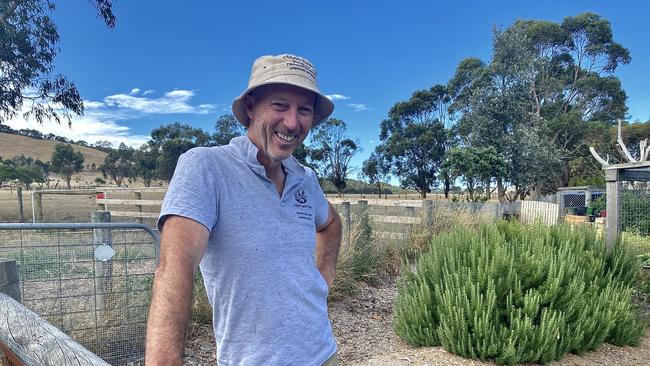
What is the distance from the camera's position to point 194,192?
117 centimetres

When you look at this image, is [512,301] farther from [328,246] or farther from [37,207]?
[37,207]

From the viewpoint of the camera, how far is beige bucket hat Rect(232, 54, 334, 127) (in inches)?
55.3

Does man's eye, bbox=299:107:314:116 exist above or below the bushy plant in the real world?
above

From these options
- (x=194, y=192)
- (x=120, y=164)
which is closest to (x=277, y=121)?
(x=194, y=192)

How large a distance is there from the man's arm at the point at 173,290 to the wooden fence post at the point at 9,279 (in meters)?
1.85

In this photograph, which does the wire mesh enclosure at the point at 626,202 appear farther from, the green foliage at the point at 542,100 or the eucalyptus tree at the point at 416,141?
the eucalyptus tree at the point at 416,141

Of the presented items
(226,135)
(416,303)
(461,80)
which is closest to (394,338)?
(416,303)

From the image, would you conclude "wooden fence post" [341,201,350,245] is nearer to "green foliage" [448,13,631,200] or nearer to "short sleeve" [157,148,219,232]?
"short sleeve" [157,148,219,232]

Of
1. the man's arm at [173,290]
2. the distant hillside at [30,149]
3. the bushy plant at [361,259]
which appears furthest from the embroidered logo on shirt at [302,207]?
the distant hillside at [30,149]

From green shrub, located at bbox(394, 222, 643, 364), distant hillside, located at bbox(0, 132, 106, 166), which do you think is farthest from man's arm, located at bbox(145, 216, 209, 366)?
distant hillside, located at bbox(0, 132, 106, 166)

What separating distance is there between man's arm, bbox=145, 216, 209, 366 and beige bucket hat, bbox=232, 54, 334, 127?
20.4 inches

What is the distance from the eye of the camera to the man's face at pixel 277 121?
1433mm

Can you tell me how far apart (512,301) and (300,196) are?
291cm

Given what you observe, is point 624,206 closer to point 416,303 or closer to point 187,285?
point 416,303
